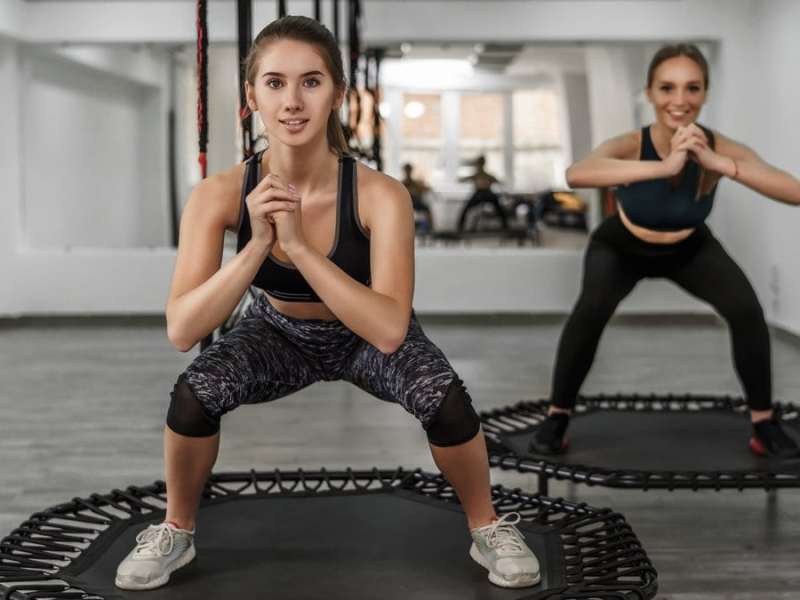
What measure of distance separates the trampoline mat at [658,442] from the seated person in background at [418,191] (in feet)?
13.3

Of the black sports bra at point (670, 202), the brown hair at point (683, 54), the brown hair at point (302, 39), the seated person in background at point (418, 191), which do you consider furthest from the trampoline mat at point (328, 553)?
the seated person in background at point (418, 191)

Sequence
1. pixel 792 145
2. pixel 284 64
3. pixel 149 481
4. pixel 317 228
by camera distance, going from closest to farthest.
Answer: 1. pixel 284 64
2. pixel 317 228
3. pixel 149 481
4. pixel 792 145

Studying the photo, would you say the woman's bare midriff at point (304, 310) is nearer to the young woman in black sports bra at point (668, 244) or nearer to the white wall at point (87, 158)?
the young woman in black sports bra at point (668, 244)

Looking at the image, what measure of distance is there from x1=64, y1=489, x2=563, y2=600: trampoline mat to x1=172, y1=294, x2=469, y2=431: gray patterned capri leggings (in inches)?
10.9

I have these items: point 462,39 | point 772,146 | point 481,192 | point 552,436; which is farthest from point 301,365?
point 481,192

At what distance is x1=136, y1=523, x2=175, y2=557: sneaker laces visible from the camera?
209cm

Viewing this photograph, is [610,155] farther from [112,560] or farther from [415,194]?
[415,194]

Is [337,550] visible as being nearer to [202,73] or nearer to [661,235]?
[202,73]

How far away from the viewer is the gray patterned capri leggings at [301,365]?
83.1 inches

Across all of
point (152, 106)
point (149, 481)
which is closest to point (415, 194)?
point (152, 106)

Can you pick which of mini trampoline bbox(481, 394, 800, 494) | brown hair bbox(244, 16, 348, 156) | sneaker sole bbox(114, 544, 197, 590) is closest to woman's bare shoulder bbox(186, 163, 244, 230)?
brown hair bbox(244, 16, 348, 156)

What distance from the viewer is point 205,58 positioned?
239 centimetres

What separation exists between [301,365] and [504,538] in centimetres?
52

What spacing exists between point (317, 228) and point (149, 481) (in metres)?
1.50
